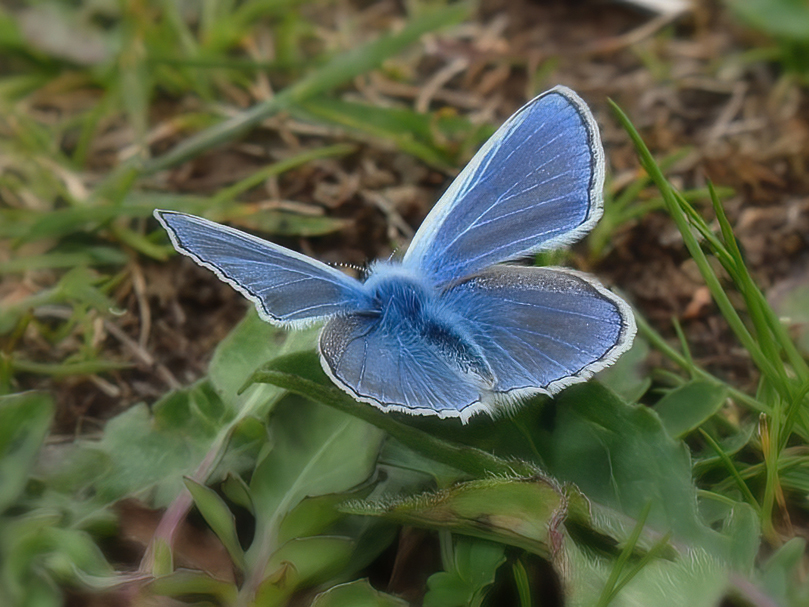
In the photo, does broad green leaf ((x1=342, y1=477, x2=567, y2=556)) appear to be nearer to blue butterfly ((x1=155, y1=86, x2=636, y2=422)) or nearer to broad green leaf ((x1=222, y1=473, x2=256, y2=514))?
blue butterfly ((x1=155, y1=86, x2=636, y2=422))

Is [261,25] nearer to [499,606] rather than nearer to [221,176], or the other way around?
[221,176]

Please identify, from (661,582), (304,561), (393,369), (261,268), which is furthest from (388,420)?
(661,582)

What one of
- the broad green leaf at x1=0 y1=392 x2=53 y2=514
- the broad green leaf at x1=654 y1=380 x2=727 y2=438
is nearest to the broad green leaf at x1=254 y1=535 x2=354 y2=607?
the broad green leaf at x1=0 y1=392 x2=53 y2=514

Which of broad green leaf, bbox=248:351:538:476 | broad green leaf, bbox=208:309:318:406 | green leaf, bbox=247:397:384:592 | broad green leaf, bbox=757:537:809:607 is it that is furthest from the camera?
broad green leaf, bbox=208:309:318:406

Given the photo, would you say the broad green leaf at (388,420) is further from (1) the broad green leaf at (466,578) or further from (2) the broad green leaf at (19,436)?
(2) the broad green leaf at (19,436)

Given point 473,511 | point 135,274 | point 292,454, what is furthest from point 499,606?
point 135,274

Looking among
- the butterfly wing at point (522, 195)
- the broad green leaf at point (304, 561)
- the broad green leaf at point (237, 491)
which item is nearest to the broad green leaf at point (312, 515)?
the broad green leaf at point (304, 561)
